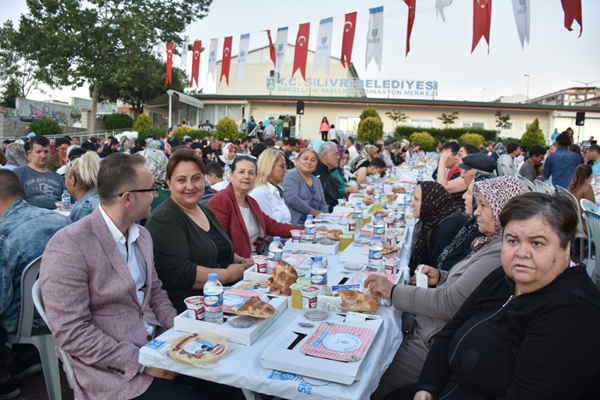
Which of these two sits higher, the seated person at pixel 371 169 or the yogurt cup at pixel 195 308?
A: the seated person at pixel 371 169

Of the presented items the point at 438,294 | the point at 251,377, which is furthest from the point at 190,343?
the point at 438,294

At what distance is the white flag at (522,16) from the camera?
880cm

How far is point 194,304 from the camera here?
6.41 ft

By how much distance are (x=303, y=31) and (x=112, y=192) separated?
12.0 m

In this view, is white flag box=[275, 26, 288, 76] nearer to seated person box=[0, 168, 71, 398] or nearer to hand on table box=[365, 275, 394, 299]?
seated person box=[0, 168, 71, 398]

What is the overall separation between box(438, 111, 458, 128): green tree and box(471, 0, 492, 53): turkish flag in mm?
20246

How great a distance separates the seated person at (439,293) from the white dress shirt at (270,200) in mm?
2355

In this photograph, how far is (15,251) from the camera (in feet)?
8.46

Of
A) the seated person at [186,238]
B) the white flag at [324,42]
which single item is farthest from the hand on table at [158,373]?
the white flag at [324,42]

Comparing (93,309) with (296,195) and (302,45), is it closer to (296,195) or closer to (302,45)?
(296,195)

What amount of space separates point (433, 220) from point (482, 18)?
7805mm

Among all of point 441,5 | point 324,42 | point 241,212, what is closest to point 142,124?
point 324,42

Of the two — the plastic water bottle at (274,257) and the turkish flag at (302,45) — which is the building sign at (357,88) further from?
the plastic water bottle at (274,257)

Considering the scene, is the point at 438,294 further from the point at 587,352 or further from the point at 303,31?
the point at 303,31
